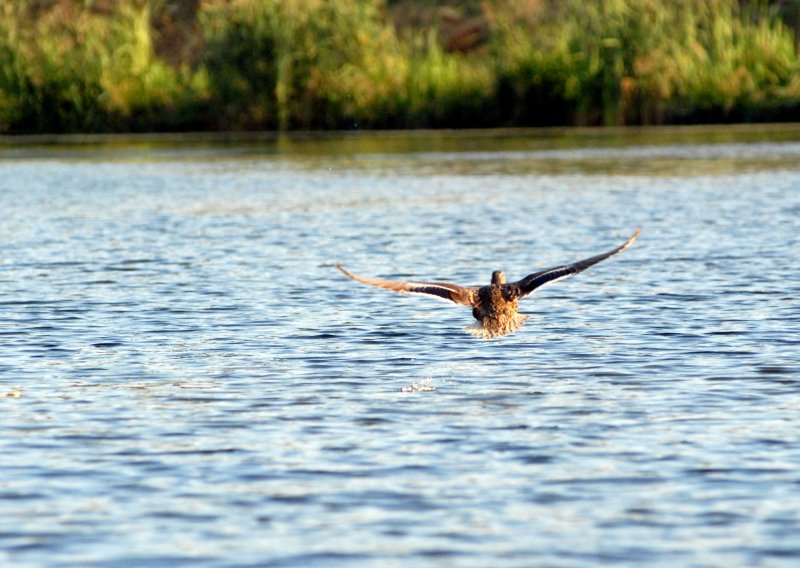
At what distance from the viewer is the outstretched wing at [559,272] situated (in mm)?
10242

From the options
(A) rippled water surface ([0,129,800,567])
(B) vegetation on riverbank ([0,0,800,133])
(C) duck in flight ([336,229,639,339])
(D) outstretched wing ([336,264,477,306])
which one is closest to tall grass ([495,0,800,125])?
(B) vegetation on riverbank ([0,0,800,133])

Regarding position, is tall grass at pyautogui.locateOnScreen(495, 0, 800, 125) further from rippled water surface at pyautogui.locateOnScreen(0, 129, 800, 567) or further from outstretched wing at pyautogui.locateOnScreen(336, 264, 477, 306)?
outstretched wing at pyautogui.locateOnScreen(336, 264, 477, 306)

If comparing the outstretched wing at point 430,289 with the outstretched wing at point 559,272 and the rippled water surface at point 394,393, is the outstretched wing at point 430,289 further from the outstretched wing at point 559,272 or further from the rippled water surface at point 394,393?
the rippled water surface at point 394,393

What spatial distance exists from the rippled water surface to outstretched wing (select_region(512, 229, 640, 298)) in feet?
1.81

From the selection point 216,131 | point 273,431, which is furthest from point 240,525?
point 216,131

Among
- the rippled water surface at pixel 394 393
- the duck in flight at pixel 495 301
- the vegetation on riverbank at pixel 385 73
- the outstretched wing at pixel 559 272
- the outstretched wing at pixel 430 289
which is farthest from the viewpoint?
the vegetation on riverbank at pixel 385 73

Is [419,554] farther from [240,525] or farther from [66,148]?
[66,148]

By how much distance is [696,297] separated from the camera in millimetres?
14414

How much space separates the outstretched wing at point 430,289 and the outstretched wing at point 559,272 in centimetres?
32

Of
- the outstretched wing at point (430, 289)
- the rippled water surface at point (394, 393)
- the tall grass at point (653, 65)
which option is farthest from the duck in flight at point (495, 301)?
the tall grass at point (653, 65)

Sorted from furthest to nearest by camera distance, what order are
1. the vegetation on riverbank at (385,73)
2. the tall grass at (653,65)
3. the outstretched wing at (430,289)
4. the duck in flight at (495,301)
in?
the vegetation on riverbank at (385,73), the tall grass at (653,65), the duck in flight at (495,301), the outstretched wing at (430,289)

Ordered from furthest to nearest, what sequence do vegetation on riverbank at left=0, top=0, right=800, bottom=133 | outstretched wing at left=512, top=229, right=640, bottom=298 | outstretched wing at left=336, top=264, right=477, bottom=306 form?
1. vegetation on riverbank at left=0, top=0, right=800, bottom=133
2. outstretched wing at left=512, top=229, right=640, bottom=298
3. outstretched wing at left=336, top=264, right=477, bottom=306

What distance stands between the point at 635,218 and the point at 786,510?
48.3 feet

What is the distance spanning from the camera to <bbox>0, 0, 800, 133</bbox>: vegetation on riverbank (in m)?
36.5
